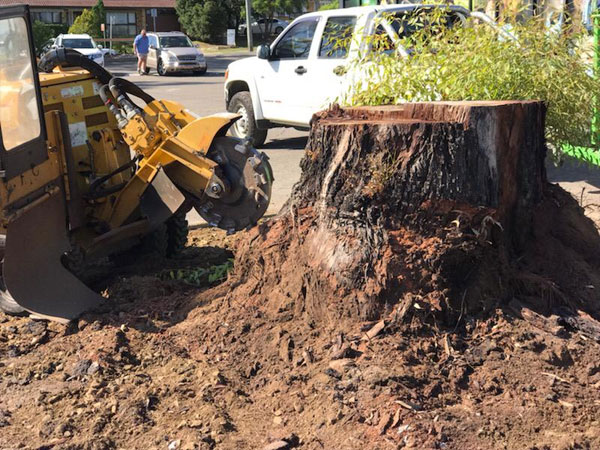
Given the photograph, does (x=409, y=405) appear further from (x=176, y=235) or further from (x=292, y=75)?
(x=292, y=75)

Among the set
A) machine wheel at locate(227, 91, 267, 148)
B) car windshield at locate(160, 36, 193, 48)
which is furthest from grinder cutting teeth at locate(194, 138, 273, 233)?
car windshield at locate(160, 36, 193, 48)

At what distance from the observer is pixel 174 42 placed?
118 feet

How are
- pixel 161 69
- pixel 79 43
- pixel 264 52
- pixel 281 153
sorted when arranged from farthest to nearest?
1. pixel 79 43
2. pixel 161 69
3. pixel 281 153
4. pixel 264 52

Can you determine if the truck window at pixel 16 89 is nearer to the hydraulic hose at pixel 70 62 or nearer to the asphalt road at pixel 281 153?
the hydraulic hose at pixel 70 62

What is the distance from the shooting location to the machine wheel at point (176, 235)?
675cm

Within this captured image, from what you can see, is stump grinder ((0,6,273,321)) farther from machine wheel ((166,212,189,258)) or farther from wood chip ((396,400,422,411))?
wood chip ((396,400,422,411))

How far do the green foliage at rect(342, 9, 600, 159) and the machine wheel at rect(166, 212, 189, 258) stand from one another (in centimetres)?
196

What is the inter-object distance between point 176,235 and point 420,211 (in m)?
2.94

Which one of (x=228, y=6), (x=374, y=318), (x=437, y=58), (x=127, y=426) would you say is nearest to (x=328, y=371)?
(x=374, y=318)

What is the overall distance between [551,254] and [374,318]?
115 cm

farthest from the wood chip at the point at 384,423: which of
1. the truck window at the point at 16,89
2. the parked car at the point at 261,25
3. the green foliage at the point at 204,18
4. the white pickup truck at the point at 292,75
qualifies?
the parked car at the point at 261,25

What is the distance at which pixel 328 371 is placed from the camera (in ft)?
13.7

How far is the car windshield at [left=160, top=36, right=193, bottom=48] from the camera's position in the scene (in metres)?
35.6

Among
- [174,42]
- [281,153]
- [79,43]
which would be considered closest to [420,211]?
[281,153]
